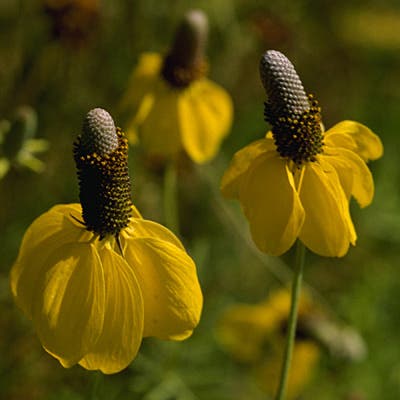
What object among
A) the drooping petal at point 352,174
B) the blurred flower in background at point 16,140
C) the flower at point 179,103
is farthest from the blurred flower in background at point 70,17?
the drooping petal at point 352,174

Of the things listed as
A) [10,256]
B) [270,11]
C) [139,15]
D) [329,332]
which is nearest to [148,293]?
[329,332]

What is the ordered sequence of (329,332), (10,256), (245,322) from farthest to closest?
(10,256), (245,322), (329,332)

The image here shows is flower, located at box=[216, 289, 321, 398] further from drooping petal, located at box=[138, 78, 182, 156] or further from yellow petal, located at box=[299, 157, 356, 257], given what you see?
yellow petal, located at box=[299, 157, 356, 257]

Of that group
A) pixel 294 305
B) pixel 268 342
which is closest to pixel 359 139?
pixel 294 305

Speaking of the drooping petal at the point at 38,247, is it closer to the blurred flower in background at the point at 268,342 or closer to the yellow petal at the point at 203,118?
the yellow petal at the point at 203,118

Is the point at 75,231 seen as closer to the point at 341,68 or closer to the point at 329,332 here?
the point at 329,332

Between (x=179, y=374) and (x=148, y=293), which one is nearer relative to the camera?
(x=148, y=293)
